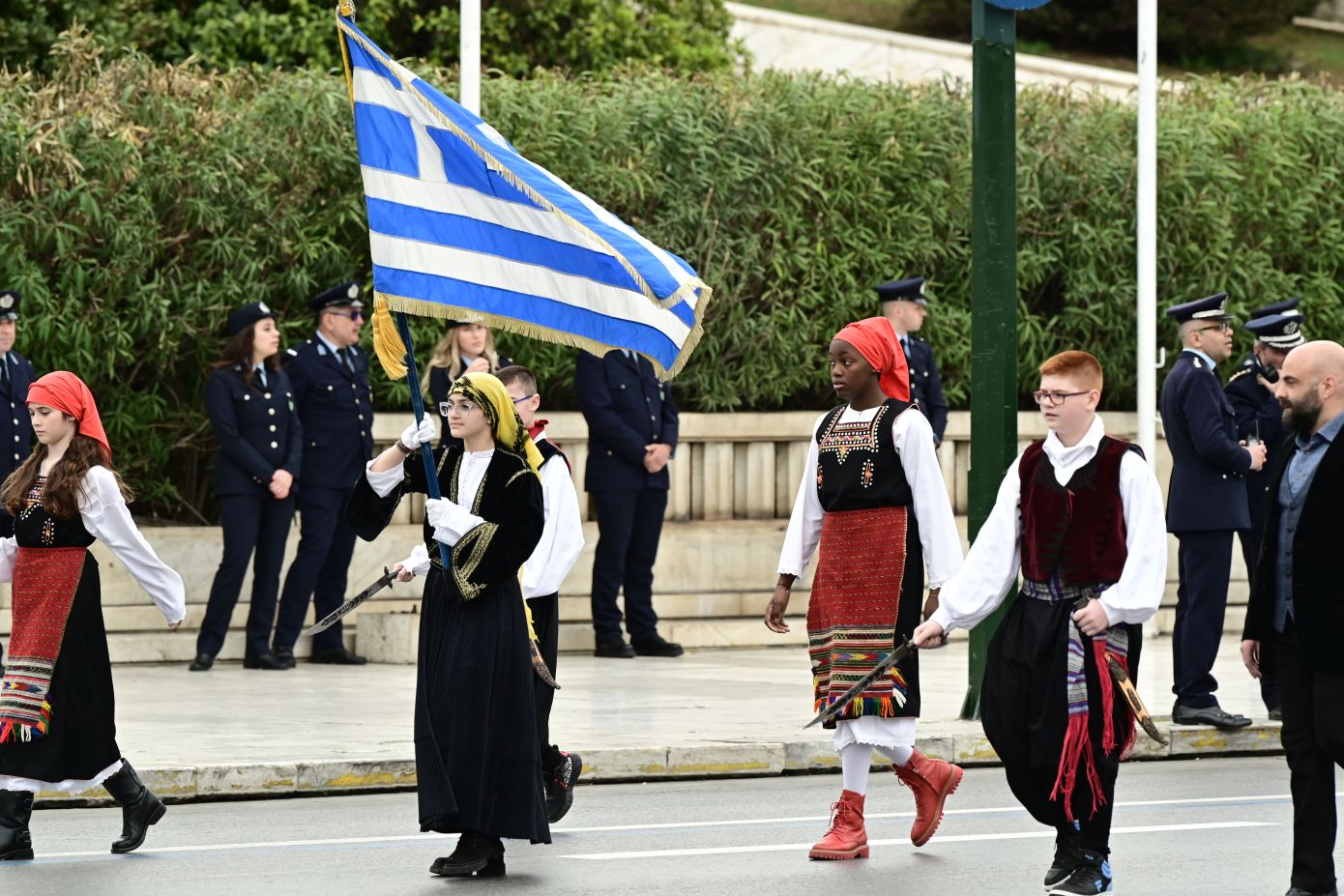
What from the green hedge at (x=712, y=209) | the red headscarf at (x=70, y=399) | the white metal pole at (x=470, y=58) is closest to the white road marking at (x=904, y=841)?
the red headscarf at (x=70, y=399)

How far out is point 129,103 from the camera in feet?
50.7

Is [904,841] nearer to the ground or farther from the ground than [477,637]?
nearer to the ground

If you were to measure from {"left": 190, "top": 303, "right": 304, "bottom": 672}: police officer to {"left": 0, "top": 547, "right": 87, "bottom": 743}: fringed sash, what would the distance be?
17.4 feet

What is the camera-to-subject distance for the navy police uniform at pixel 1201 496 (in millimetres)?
12164

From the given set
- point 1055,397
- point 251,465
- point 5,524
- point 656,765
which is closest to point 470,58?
point 251,465

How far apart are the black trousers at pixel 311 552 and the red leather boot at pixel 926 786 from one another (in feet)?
20.4

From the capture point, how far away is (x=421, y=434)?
26.7 ft

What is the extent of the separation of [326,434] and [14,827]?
6.24 meters

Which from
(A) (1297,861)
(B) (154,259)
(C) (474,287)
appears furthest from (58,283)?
(A) (1297,861)

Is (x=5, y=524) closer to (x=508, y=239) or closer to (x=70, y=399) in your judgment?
(x=70, y=399)

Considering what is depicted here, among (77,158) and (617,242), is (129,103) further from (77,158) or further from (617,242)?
(617,242)

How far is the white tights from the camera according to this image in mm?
8828

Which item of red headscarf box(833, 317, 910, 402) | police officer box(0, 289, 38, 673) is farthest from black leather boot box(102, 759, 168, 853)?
police officer box(0, 289, 38, 673)

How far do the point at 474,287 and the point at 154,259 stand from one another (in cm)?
669
